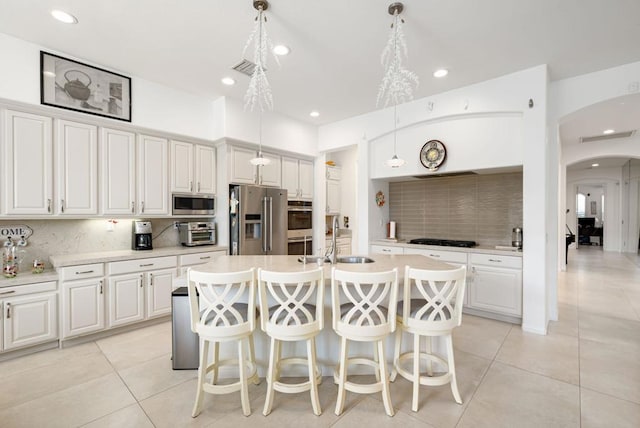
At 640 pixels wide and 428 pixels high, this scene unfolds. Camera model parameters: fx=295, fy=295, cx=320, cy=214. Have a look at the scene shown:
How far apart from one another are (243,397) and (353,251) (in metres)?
4.74

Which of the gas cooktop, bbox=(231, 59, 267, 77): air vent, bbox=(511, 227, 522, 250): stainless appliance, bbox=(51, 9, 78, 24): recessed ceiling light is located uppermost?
bbox=(51, 9, 78, 24): recessed ceiling light

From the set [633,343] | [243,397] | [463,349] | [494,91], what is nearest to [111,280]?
[243,397]

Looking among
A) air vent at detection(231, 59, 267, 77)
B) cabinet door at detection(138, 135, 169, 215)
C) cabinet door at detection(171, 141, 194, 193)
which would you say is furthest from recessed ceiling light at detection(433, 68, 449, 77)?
cabinet door at detection(138, 135, 169, 215)

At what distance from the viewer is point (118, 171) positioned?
11.4 feet

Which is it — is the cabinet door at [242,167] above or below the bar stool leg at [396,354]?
above

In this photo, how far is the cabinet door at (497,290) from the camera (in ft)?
11.5

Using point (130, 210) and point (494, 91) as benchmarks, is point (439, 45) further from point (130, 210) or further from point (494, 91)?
point (130, 210)

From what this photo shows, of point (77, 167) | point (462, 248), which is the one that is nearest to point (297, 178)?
point (462, 248)

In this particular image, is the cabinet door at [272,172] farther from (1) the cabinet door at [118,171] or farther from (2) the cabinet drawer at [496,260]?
(2) the cabinet drawer at [496,260]

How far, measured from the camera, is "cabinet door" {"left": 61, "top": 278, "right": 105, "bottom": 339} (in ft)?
9.74

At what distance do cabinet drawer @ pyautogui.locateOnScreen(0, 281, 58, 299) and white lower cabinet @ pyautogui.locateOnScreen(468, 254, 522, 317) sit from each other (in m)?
4.43

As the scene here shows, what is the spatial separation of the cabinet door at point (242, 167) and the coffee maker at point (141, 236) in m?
1.24

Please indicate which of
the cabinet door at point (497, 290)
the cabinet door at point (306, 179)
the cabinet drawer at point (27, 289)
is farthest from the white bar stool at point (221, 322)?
the cabinet door at point (306, 179)

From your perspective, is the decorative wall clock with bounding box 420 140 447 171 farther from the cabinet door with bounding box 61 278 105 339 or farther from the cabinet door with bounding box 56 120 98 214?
the cabinet door with bounding box 61 278 105 339
